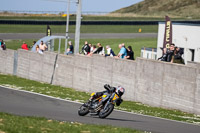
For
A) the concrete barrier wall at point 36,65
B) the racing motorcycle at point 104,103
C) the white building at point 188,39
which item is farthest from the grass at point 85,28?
the racing motorcycle at point 104,103

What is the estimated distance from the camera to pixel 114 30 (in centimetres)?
7325

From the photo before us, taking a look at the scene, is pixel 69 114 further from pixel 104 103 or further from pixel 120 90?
pixel 120 90

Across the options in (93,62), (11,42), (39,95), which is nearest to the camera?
Answer: (39,95)

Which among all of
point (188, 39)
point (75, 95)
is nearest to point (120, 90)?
point (75, 95)

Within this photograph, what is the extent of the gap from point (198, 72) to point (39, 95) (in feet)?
26.0

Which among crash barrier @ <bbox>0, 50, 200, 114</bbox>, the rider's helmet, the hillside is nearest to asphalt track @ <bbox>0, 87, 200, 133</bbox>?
the rider's helmet

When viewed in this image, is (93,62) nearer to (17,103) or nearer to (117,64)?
(117,64)

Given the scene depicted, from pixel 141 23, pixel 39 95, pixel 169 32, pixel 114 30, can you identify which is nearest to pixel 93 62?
pixel 39 95

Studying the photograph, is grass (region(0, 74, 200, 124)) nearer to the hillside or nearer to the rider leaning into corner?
the rider leaning into corner

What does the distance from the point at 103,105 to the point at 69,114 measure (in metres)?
1.75

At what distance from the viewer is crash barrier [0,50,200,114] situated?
21.1 meters

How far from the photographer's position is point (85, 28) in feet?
242

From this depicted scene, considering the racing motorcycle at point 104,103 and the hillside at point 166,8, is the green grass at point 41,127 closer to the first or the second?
the racing motorcycle at point 104,103

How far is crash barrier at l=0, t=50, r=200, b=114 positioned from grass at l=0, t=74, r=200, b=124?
57 centimetres
